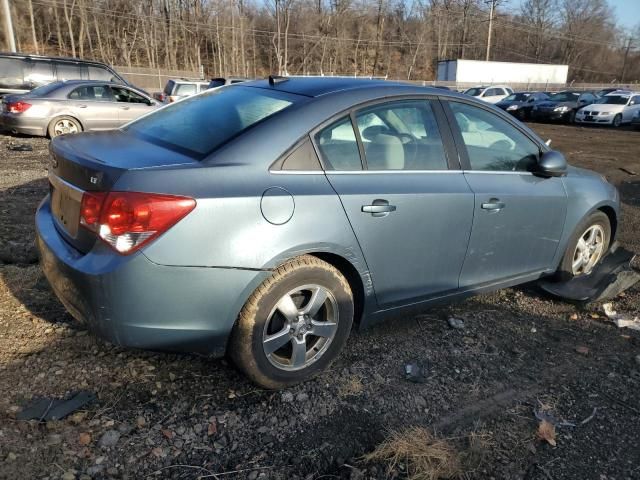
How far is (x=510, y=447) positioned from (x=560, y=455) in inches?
9.0

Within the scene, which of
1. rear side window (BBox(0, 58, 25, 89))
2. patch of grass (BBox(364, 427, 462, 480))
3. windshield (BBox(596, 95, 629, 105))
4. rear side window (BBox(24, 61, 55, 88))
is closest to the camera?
patch of grass (BBox(364, 427, 462, 480))

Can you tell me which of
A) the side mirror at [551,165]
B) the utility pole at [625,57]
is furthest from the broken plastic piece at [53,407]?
the utility pole at [625,57]

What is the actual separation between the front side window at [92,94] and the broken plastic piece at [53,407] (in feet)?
34.9

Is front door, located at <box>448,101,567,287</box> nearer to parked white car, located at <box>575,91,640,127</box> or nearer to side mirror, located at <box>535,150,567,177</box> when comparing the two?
side mirror, located at <box>535,150,567,177</box>

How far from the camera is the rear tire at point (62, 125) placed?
11.3 m

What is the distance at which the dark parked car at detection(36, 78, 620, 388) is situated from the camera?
233 cm

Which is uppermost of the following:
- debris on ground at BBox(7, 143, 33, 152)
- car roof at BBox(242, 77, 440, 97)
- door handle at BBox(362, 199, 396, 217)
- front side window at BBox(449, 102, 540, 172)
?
car roof at BBox(242, 77, 440, 97)

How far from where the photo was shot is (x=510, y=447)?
2486 mm

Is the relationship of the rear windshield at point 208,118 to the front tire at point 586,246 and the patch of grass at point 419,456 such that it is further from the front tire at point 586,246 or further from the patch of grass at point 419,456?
the front tire at point 586,246

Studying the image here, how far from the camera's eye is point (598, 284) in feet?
14.2

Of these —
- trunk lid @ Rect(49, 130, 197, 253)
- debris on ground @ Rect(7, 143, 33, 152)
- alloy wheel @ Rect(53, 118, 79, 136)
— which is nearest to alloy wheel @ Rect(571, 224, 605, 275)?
trunk lid @ Rect(49, 130, 197, 253)

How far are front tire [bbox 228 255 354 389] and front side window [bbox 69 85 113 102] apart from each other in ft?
35.8

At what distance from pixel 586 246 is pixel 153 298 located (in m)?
3.73

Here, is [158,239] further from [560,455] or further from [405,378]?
[560,455]
